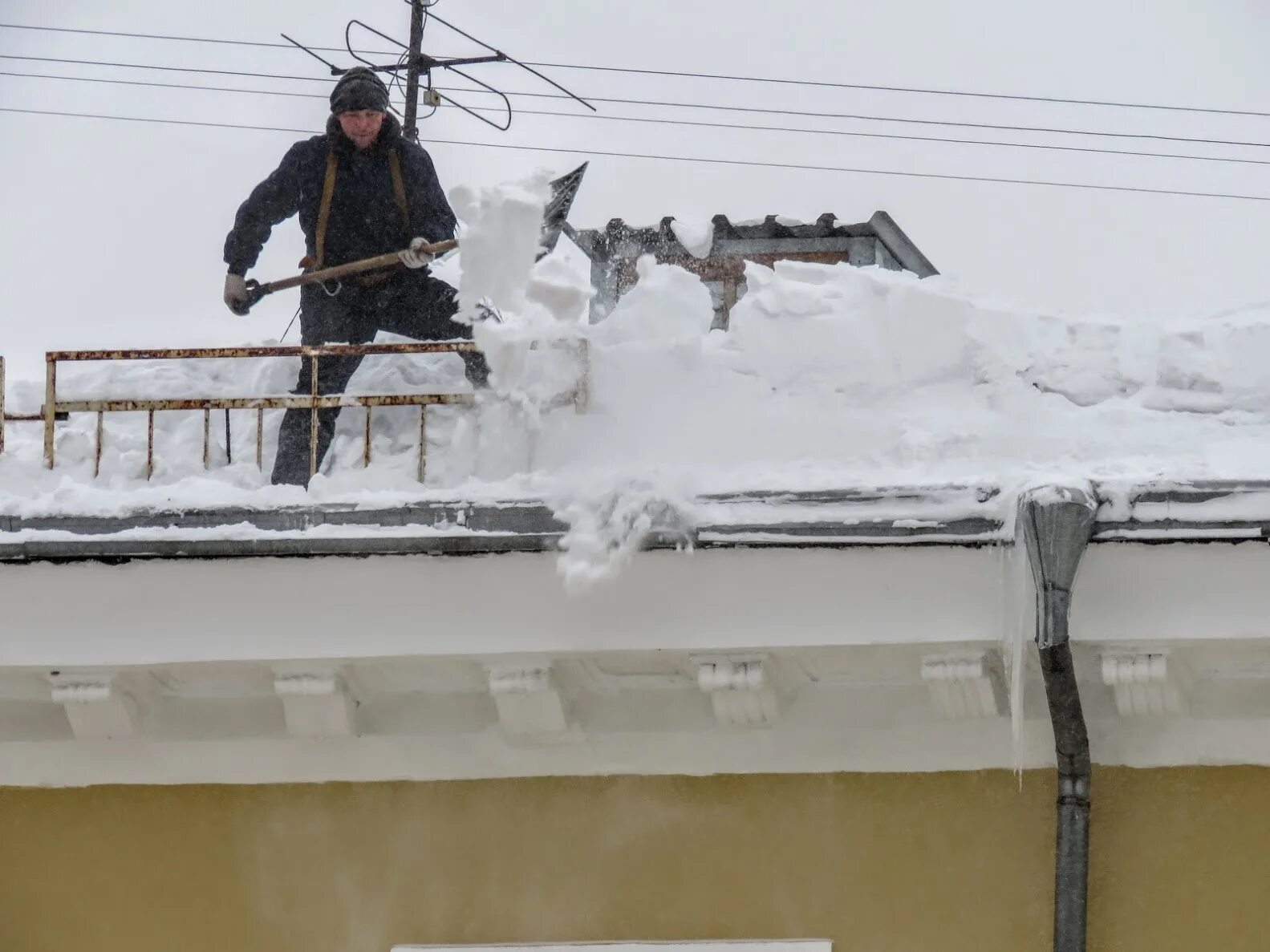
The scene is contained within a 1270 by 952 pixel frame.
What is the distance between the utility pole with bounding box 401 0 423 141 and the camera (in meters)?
8.47

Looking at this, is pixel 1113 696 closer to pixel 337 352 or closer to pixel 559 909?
pixel 559 909

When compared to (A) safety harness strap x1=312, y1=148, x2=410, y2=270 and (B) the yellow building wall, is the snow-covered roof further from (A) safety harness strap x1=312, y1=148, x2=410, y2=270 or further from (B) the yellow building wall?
(B) the yellow building wall

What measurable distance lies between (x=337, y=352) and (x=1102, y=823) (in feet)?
8.03

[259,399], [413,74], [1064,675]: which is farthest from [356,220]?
[413,74]

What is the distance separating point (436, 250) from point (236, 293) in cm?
80

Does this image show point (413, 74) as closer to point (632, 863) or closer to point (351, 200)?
point (351, 200)

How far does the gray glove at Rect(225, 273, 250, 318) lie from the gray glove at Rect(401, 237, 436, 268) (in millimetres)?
658

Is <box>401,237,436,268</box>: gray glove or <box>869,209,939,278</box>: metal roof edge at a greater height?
<box>869,209,939,278</box>: metal roof edge

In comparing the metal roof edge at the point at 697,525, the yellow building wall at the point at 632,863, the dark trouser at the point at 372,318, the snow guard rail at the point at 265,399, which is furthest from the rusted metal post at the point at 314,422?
the yellow building wall at the point at 632,863

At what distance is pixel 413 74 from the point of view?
8602mm

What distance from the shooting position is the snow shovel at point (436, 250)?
4891 mm

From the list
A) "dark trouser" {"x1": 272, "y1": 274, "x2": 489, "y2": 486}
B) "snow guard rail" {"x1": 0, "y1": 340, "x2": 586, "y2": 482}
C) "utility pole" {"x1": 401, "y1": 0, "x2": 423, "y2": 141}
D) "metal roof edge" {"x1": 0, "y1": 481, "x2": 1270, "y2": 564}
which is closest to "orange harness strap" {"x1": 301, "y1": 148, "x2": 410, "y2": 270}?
"dark trouser" {"x1": 272, "y1": 274, "x2": 489, "y2": 486}

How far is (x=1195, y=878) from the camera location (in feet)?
12.3

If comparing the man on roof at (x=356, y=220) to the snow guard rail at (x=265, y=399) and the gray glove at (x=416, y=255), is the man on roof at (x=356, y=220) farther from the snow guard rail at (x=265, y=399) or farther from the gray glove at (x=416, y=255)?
the snow guard rail at (x=265, y=399)
